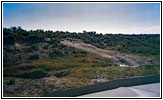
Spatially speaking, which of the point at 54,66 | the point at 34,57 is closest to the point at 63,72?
the point at 54,66

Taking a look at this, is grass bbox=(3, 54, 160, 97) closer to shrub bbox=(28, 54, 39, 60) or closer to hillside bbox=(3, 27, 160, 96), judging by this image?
hillside bbox=(3, 27, 160, 96)

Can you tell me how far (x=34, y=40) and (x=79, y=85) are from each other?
19.4m

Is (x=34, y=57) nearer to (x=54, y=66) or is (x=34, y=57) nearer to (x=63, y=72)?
(x=54, y=66)

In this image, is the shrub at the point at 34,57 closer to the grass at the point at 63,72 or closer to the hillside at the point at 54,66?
the hillside at the point at 54,66

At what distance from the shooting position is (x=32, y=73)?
850 inches

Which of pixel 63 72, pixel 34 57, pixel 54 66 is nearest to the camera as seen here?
pixel 63 72

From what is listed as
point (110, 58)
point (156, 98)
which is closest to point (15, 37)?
point (110, 58)

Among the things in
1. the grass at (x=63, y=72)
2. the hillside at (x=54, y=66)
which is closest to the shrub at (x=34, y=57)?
the hillside at (x=54, y=66)

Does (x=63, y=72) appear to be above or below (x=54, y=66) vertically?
below

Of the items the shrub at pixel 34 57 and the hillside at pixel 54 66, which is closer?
the hillside at pixel 54 66

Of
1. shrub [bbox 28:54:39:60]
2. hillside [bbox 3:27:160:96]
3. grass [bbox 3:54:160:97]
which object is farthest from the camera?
shrub [bbox 28:54:39:60]

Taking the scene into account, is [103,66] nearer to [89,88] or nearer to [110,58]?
[110,58]

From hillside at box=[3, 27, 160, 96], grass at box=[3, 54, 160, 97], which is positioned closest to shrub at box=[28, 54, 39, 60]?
hillside at box=[3, 27, 160, 96]

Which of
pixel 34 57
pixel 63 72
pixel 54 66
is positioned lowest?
pixel 63 72
